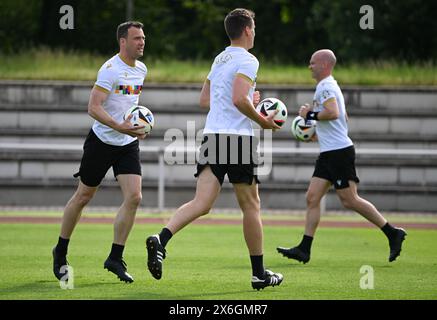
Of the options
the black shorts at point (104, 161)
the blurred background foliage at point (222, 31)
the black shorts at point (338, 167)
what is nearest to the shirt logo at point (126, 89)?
the black shorts at point (104, 161)

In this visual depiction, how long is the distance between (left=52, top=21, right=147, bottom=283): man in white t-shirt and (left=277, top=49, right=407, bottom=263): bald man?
7.53 ft

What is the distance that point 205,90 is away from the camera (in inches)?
366

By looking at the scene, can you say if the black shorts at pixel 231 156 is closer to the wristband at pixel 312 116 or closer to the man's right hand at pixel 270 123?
the man's right hand at pixel 270 123

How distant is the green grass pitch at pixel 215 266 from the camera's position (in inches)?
347

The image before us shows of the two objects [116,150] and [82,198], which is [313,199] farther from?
[82,198]

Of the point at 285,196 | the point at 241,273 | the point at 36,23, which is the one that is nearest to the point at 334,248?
the point at 241,273

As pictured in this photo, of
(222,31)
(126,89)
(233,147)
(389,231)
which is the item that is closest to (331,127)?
(389,231)

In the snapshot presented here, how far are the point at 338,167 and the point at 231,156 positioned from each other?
2923 millimetres

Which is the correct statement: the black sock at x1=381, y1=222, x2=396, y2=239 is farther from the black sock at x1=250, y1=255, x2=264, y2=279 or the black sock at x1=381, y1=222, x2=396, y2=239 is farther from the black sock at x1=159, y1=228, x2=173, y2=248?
the black sock at x1=159, y1=228, x2=173, y2=248

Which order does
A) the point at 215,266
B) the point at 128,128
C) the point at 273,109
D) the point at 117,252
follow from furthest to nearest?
the point at 215,266
the point at 117,252
the point at 128,128
the point at 273,109

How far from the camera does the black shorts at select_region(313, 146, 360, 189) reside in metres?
11.4

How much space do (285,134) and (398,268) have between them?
446 inches

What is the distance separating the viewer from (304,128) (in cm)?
1180

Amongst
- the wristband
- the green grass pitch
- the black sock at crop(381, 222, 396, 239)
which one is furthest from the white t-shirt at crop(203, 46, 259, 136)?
the black sock at crop(381, 222, 396, 239)
